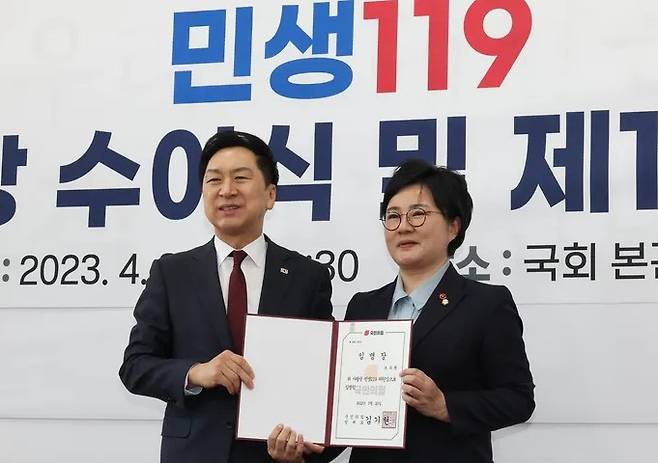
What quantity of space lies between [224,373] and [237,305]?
0.65ft

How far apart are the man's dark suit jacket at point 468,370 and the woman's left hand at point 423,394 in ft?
0.12

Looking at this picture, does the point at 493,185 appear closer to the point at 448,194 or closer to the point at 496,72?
the point at 496,72

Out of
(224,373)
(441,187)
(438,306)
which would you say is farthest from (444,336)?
(224,373)

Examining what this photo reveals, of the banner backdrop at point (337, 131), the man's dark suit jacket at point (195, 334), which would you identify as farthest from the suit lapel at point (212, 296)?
the banner backdrop at point (337, 131)

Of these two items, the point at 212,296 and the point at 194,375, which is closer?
the point at 194,375

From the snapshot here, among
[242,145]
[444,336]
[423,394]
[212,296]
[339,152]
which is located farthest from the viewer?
[339,152]

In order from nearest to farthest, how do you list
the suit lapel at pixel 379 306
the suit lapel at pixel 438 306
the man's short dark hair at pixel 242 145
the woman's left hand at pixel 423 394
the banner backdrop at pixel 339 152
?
the woman's left hand at pixel 423 394, the suit lapel at pixel 438 306, the suit lapel at pixel 379 306, the man's short dark hair at pixel 242 145, the banner backdrop at pixel 339 152

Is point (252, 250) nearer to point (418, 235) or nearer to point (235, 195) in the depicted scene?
point (235, 195)

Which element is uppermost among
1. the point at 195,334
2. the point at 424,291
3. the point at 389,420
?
the point at 424,291

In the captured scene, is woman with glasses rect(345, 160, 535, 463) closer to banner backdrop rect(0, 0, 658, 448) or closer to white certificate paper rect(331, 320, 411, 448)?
white certificate paper rect(331, 320, 411, 448)

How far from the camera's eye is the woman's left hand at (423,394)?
1781 mm

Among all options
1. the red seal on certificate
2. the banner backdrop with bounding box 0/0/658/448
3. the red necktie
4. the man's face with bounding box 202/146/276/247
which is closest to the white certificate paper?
the red seal on certificate

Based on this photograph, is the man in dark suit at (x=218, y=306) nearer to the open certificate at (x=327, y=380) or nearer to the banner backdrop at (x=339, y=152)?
the open certificate at (x=327, y=380)

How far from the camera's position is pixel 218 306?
199cm
